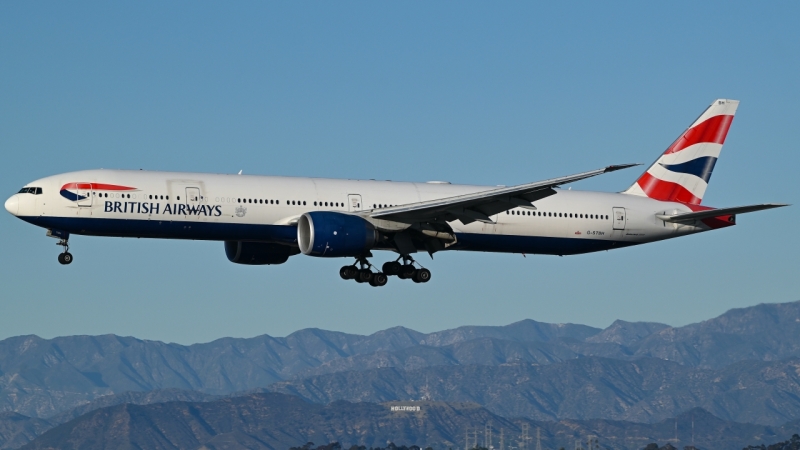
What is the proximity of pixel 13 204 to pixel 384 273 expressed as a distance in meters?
17.3

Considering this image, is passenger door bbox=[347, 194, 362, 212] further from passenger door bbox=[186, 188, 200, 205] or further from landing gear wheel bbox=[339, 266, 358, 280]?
passenger door bbox=[186, 188, 200, 205]

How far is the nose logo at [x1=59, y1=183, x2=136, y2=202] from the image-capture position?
168 feet

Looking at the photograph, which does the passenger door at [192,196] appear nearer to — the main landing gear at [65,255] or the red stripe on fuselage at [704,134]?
the main landing gear at [65,255]

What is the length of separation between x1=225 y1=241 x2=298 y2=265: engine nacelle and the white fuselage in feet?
16.8

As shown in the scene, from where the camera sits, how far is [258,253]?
59406mm

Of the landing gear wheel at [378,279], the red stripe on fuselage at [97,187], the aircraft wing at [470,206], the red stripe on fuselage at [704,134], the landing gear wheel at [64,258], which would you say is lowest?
the landing gear wheel at [378,279]

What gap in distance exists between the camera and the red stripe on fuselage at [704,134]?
66162mm

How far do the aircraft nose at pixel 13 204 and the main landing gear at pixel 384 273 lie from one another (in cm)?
1527

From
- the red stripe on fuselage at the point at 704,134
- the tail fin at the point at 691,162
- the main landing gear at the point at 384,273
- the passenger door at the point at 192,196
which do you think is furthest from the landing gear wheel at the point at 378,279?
the red stripe on fuselage at the point at 704,134

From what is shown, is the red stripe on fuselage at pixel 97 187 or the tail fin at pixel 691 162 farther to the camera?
the tail fin at pixel 691 162

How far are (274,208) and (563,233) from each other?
590 inches

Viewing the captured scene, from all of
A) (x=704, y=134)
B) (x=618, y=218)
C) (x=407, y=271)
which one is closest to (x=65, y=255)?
(x=407, y=271)

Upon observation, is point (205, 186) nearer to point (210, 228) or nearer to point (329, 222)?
point (210, 228)

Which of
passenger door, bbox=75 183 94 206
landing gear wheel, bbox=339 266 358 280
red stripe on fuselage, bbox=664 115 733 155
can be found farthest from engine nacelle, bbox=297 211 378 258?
red stripe on fuselage, bbox=664 115 733 155
